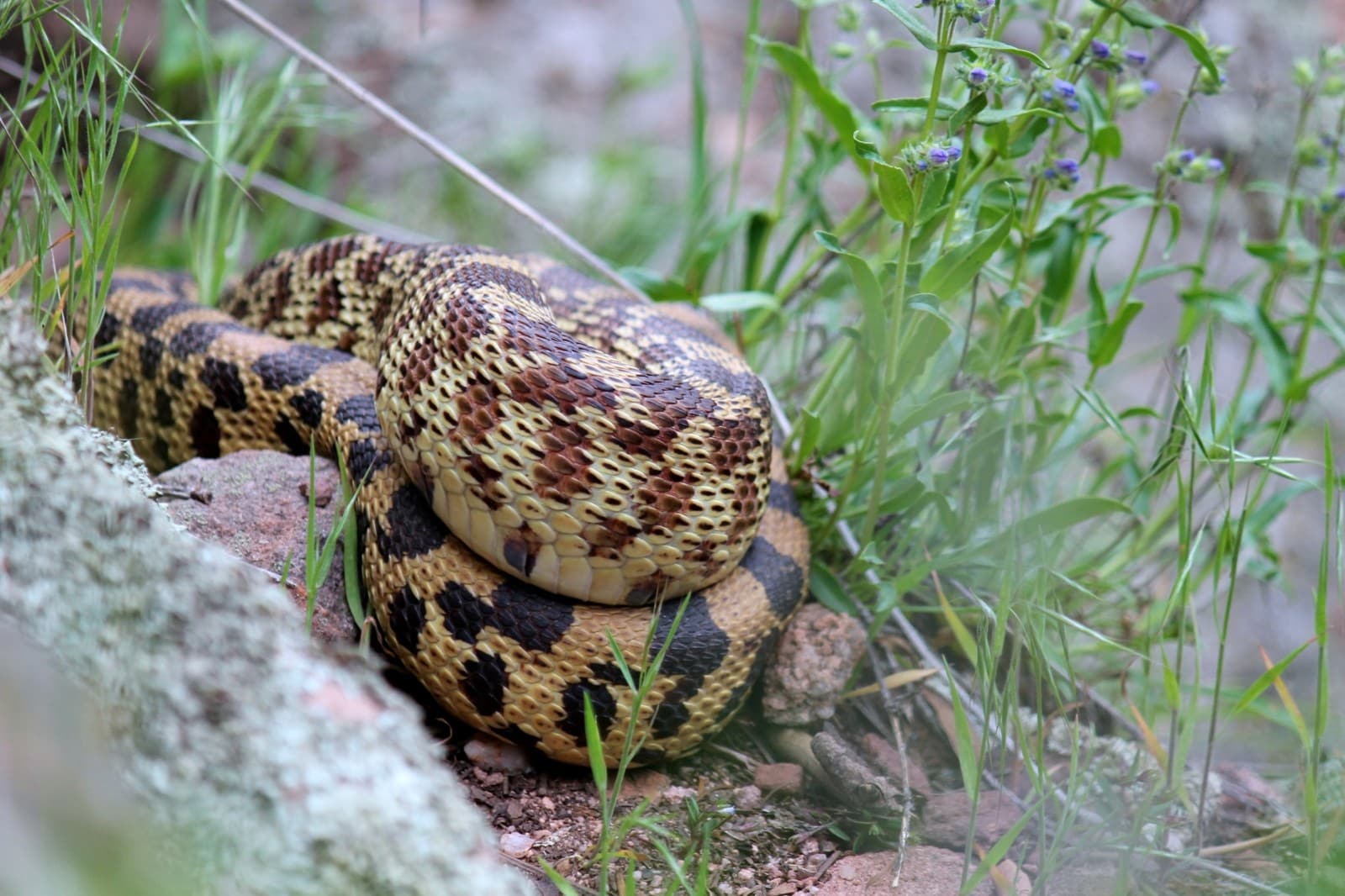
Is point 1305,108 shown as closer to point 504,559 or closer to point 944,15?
point 944,15

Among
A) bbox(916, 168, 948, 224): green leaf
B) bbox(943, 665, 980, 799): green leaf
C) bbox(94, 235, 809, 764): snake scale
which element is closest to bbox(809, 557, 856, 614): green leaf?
bbox(94, 235, 809, 764): snake scale

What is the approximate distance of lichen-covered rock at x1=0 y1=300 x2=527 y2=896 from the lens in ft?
5.07

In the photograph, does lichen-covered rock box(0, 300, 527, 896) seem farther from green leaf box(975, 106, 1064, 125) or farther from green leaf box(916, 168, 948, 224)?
green leaf box(975, 106, 1064, 125)

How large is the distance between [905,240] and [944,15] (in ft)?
1.73

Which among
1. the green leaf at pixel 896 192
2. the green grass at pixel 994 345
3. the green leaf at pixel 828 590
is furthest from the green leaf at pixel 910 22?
the green leaf at pixel 828 590

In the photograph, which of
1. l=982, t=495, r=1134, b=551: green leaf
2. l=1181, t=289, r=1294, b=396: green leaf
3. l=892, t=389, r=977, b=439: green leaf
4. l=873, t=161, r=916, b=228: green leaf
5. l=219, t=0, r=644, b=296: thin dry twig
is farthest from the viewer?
l=1181, t=289, r=1294, b=396: green leaf

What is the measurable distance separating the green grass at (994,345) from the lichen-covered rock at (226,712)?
77cm

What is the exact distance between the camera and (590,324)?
3.74 m

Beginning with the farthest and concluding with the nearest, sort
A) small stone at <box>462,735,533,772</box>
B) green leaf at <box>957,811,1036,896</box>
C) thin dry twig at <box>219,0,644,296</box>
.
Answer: thin dry twig at <box>219,0,644,296</box>, small stone at <box>462,735,533,772</box>, green leaf at <box>957,811,1036,896</box>

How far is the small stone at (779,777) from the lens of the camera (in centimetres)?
293

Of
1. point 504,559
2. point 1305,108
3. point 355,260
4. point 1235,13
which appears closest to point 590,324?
point 355,260

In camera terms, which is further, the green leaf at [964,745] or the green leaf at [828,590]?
the green leaf at [828,590]

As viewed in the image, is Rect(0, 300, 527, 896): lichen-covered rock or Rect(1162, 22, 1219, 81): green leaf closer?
Rect(0, 300, 527, 896): lichen-covered rock

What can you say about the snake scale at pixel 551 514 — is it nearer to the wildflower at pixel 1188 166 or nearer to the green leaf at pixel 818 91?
the green leaf at pixel 818 91
